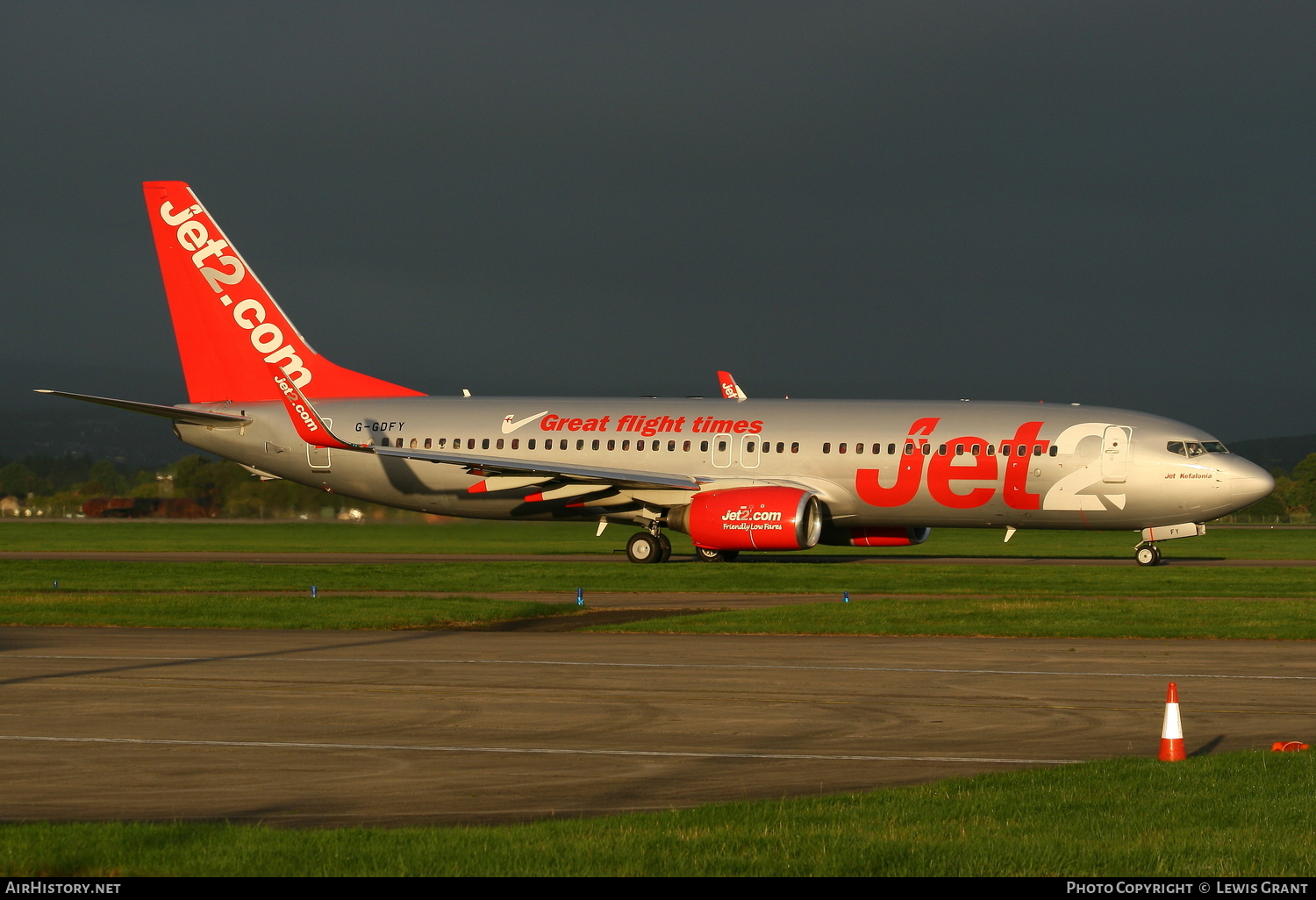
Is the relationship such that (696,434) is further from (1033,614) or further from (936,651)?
(936,651)

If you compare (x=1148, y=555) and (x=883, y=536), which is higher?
(x=883, y=536)

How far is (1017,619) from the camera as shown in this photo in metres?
25.1

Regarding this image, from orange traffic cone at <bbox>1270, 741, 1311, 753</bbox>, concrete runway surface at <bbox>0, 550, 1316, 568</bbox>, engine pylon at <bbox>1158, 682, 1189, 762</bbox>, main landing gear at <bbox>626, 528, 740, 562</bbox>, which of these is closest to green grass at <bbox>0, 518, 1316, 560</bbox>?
concrete runway surface at <bbox>0, 550, 1316, 568</bbox>

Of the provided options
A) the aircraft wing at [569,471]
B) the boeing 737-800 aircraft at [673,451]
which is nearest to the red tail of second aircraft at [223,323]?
the boeing 737-800 aircraft at [673,451]

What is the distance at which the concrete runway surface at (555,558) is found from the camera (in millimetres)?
41656

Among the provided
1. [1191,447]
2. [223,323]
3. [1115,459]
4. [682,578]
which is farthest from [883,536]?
[223,323]

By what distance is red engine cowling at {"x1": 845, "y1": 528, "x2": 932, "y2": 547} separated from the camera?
4231cm

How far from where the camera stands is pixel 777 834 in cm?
944

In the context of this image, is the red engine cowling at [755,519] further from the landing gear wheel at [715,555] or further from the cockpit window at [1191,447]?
the cockpit window at [1191,447]

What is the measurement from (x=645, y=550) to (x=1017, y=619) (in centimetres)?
1689

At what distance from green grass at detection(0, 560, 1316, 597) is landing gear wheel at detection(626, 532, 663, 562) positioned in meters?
0.54

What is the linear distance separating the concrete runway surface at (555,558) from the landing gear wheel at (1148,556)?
50 centimetres

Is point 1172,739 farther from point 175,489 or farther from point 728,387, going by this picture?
point 175,489

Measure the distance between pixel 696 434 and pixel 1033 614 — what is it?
1736 centimetres
